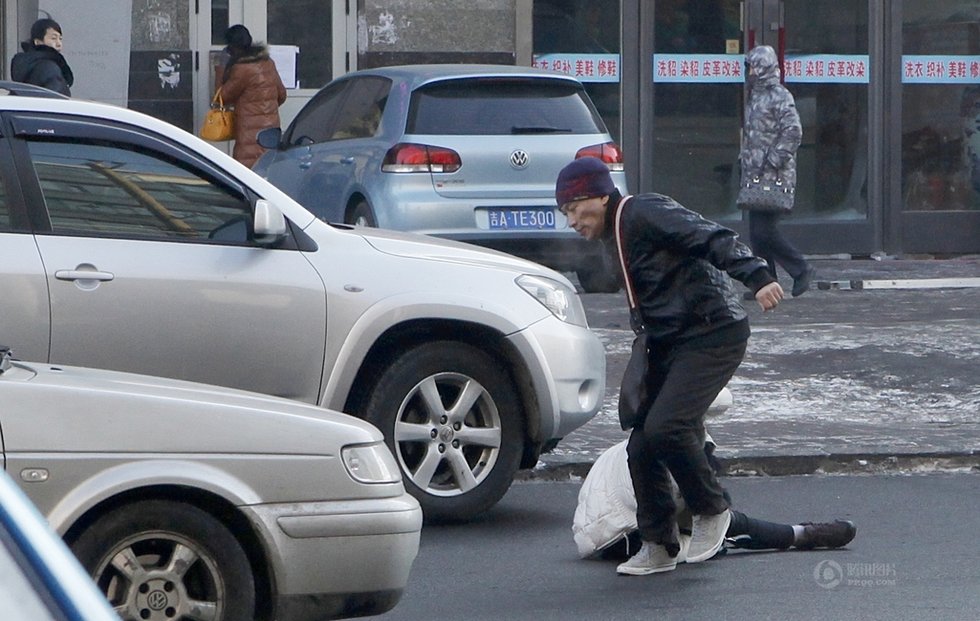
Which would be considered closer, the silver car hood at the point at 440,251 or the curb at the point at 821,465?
the silver car hood at the point at 440,251

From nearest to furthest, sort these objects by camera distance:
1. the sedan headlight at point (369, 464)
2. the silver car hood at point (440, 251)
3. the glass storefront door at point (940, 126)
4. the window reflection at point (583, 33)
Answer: the sedan headlight at point (369, 464)
the silver car hood at point (440, 251)
the window reflection at point (583, 33)
the glass storefront door at point (940, 126)

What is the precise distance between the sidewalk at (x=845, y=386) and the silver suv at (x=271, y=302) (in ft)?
3.86

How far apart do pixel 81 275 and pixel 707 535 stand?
2.43m

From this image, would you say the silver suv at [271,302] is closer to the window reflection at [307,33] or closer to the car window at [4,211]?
the car window at [4,211]

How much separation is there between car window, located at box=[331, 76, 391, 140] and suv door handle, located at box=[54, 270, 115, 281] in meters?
5.22

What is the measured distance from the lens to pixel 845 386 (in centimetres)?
959

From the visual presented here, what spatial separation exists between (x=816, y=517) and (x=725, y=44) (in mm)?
9119

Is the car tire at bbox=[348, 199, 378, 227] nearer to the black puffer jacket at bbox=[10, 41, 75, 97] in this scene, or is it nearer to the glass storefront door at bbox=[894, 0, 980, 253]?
the black puffer jacket at bbox=[10, 41, 75, 97]

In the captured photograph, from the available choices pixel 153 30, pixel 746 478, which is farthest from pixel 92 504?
pixel 153 30

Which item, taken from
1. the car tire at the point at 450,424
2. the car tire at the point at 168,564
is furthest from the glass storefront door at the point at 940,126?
the car tire at the point at 168,564

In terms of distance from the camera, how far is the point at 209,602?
14.3ft

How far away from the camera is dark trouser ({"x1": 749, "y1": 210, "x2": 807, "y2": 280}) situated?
40.8 feet

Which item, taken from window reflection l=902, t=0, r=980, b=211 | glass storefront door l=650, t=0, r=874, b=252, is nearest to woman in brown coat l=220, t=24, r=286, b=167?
glass storefront door l=650, t=0, r=874, b=252

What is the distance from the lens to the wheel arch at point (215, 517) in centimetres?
424
